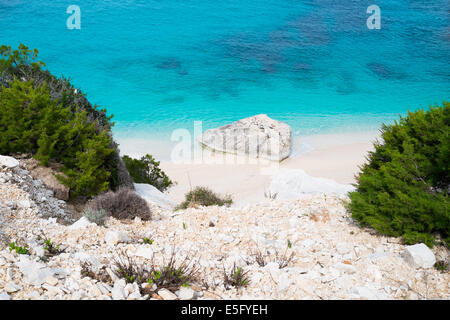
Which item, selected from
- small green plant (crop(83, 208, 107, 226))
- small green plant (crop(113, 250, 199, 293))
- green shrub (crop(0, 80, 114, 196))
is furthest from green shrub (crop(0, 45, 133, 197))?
small green plant (crop(113, 250, 199, 293))

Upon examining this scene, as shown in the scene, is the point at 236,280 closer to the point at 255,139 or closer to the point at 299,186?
the point at 299,186

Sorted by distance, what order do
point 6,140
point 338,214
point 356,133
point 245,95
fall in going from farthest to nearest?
point 245,95, point 356,133, point 6,140, point 338,214

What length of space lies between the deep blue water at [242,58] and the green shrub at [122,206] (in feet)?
38.9

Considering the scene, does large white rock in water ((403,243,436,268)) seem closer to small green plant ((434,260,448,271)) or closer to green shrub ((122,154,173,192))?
small green plant ((434,260,448,271))

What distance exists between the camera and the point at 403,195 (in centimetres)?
560

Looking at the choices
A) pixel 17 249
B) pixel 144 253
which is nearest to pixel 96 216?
pixel 144 253

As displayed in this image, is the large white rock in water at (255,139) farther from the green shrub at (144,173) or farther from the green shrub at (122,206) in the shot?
the green shrub at (122,206)

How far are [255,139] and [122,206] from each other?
9.86m

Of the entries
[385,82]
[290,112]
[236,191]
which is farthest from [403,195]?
[385,82]

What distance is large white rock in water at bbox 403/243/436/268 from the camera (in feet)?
16.0

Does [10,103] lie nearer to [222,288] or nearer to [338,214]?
[222,288]

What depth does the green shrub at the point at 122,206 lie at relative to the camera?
7.42m

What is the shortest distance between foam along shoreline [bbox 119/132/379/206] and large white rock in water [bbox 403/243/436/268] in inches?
267

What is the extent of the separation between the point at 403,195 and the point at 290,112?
1645 centimetres
